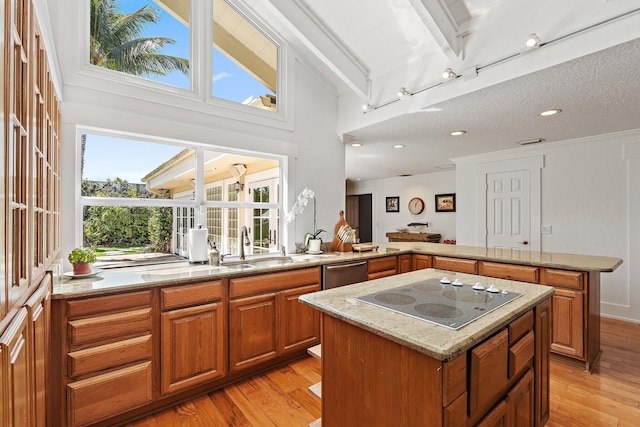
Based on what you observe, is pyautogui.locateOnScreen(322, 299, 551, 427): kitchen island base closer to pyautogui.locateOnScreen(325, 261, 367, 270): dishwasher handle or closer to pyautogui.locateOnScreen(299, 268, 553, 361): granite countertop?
pyautogui.locateOnScreen(299, 268, 553, 361): granite countertop

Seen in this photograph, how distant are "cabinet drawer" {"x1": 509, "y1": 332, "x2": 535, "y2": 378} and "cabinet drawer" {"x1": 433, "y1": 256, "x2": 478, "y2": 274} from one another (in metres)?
1.64

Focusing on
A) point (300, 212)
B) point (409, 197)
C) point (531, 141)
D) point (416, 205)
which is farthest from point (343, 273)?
point (409, 197)

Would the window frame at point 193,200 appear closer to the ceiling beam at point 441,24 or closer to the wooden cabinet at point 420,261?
the wooden cabinet at point 420,261

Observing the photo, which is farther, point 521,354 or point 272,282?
point 272,282

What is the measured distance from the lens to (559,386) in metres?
2.33

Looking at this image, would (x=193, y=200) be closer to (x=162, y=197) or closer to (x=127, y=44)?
(x=162, y=197)

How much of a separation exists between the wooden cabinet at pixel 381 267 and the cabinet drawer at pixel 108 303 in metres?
2.08

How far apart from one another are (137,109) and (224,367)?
6.93 feet

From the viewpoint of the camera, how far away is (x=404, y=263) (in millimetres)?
3582

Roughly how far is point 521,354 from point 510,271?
169 cm

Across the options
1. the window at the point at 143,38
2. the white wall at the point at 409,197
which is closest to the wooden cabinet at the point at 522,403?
the window at the point at 143,38

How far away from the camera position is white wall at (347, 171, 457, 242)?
675 centimetres

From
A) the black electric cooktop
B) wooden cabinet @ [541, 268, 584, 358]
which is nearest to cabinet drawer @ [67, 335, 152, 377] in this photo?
the black electric cooktop

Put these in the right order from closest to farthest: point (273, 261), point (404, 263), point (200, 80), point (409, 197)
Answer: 1. point (200, 80)
2. point (273, 261)
3. point (404, 263)
4. point (409, 197)
